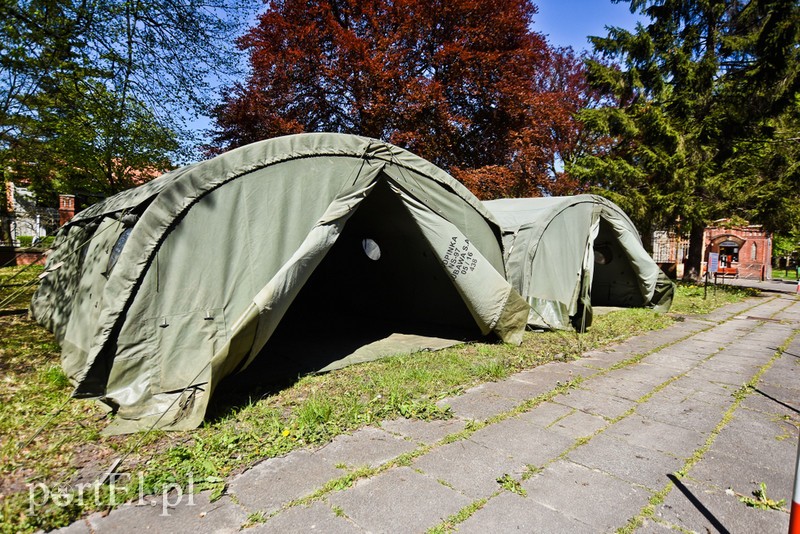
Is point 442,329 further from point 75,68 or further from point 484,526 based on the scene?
point 75,68

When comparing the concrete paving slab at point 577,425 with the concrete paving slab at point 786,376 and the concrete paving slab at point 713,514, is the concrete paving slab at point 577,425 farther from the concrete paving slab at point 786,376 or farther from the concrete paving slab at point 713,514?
the concrete paving slab at point 786,376

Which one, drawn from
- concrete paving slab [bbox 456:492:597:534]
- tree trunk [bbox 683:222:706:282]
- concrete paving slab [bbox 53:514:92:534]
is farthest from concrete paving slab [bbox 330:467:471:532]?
tree trunk [bbox 683:222:706:282]

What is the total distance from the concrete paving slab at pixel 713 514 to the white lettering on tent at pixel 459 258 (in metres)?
2.99

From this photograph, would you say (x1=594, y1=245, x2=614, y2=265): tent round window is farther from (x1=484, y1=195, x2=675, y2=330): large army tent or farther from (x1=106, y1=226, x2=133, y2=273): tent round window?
(x1=106, y1=226, x2=133, y2=273): tent round window

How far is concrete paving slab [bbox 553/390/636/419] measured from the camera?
3512 millimetres

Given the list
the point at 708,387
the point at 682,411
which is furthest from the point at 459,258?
the point at 708,387

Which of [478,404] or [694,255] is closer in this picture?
[478,404]

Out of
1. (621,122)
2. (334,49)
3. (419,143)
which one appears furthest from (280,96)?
(621,122)

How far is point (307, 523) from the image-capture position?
6.76 feet

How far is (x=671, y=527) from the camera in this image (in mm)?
2072

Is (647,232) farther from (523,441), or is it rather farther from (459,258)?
(523,441)

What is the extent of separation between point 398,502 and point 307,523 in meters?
0.45

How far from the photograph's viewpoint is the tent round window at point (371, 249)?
22.8 feet

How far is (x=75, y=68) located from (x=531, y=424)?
27.4 ft
